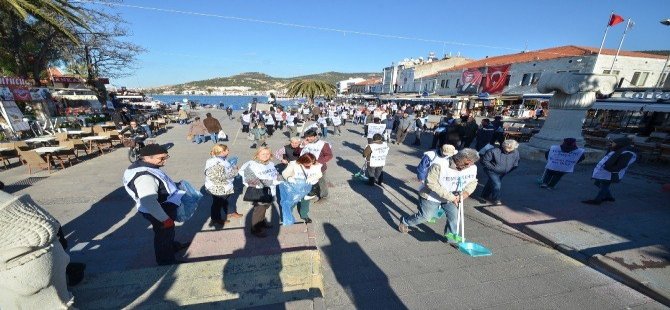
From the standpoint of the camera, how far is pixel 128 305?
2686 mm

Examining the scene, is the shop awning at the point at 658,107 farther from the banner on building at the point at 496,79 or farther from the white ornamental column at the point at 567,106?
the banner on building at the point at 496,79

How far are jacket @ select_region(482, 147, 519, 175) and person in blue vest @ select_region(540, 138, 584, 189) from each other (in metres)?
2.04

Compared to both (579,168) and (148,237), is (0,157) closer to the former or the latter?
(148,237)

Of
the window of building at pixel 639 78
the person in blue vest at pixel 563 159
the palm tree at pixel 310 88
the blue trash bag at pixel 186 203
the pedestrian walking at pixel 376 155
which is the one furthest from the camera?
the window of building at pixel 639 78

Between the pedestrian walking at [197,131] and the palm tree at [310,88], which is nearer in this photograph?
the pedestrian walking at [197,131]

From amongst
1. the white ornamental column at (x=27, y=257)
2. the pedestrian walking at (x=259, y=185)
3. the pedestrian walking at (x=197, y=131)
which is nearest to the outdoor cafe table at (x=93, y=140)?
the pedestrian walking at (x=197, y=131)

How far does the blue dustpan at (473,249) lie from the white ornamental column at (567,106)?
798cm

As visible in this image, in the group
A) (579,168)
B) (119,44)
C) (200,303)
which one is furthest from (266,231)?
(119,44)

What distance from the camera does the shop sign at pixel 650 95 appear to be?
12803mm

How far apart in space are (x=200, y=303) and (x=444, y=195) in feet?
10.4

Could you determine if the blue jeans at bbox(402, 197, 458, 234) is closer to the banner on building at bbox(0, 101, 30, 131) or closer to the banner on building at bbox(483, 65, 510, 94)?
the banner on building at bbox(0, 101, 30, 131)

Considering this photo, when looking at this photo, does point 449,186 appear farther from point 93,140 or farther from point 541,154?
point 93,140

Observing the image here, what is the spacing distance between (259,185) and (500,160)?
185 inches

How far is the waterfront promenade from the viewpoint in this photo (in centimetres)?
295
